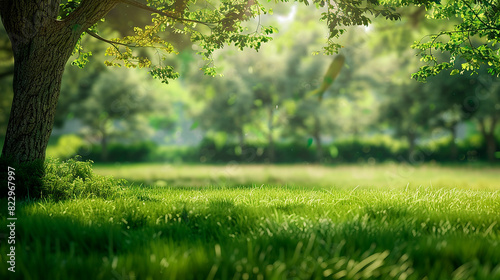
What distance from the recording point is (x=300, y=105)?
21.0m

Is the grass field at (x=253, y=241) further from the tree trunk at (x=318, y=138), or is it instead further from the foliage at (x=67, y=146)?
the foliage at (x=67, y=146)

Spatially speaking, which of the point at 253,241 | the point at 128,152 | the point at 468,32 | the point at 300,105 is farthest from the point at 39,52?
the point at 128,152

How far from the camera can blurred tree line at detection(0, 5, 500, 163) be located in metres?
19.9

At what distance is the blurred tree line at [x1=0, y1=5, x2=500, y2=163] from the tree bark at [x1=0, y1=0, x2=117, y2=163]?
969cm

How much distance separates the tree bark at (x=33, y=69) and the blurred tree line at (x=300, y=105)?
31.8 feet

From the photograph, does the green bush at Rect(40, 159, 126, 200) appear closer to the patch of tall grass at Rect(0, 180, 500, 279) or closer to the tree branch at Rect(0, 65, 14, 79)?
the patch of tall grass at Rect(0, 180, 500, 279)

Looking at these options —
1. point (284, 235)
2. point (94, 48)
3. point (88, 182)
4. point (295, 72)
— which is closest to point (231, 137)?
point (295, 72)

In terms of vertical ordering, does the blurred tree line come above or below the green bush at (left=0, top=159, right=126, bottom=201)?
above

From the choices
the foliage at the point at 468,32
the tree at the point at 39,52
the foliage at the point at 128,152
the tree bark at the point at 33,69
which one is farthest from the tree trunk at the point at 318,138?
the tree bark at the point at 33,69

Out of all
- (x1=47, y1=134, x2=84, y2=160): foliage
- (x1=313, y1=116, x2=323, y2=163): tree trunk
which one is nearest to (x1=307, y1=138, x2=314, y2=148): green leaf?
(x1=313, y1=116, x2=323, y2=163): tree trunk

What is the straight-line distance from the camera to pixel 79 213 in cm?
501

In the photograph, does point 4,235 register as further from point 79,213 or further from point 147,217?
point 147,217

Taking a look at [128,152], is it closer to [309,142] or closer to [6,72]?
[309,142]

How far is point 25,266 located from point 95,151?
26.5 meters
